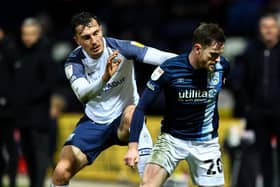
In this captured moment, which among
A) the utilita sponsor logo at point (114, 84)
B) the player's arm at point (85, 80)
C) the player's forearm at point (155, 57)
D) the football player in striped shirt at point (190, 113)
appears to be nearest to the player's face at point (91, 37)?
the player's arm at point (85, 80)

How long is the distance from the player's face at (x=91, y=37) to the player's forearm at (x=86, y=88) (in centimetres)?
29

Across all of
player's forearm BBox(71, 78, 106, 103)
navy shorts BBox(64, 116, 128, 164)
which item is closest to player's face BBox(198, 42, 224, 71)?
player's forearm BBox(71, 78, 106, 103)

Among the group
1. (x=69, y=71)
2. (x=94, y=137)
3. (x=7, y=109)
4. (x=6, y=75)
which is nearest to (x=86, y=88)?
(x=69, y=71)

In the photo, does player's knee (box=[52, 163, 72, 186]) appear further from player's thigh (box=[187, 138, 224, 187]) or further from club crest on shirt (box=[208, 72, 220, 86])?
club crest on shirt (box=[208, 72, 220, 86])

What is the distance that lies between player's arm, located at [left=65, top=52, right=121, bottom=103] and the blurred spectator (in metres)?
3.15

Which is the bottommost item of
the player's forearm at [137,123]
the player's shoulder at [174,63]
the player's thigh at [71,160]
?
the player's thigh at [71,160]

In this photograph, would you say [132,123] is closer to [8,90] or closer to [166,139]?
[166,139]

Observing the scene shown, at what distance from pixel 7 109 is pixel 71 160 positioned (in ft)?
10.4

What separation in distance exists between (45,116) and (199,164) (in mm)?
3751

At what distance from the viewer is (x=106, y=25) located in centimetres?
1812

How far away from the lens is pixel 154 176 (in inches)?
331

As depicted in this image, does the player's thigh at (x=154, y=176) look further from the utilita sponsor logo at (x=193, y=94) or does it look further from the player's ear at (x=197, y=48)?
the player's ear at (x=197, y=48)

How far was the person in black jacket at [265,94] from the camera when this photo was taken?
11156 mm

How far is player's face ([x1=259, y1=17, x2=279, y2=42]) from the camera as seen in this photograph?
35.9 ft
